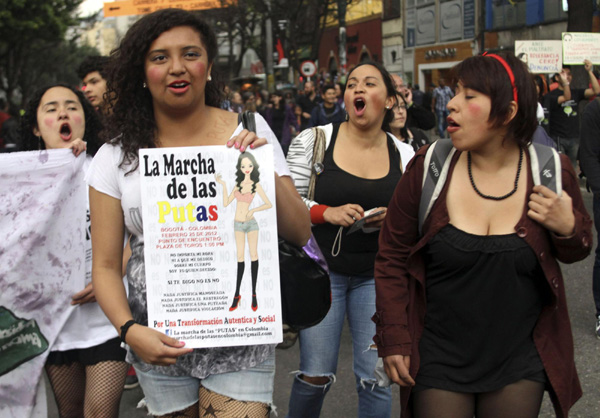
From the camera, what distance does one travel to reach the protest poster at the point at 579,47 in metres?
12.3

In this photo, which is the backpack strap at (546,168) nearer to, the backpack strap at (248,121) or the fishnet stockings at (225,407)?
the backpack strap at (248,121)

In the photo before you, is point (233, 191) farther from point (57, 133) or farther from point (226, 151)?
point (57, 133)

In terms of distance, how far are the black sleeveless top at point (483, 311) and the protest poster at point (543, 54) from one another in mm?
11819

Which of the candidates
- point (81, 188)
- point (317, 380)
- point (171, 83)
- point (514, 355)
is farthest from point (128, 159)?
point (317, 380)

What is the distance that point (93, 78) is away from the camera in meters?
4.73

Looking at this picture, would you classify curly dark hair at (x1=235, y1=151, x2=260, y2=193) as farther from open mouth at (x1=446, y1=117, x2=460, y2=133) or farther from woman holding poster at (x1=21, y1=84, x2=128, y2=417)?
woman holding poster at (x1=21, y1=84, x2=128, y2=417)

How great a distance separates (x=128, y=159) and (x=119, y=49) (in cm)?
38

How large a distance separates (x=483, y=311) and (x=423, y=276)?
0.77 feet

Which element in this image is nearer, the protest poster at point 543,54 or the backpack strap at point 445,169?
the backpack strap at point 445,169

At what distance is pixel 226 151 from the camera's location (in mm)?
2270

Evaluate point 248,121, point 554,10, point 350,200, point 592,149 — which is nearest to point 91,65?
point 350,200

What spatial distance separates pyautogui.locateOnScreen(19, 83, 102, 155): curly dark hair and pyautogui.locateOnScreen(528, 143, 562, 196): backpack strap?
6.98 feet

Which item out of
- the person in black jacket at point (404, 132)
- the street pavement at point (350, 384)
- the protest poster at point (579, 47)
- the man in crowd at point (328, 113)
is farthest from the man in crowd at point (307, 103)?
the person in black jacket at point (404, 132)

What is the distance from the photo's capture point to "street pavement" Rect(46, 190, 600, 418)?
4.44 meters
